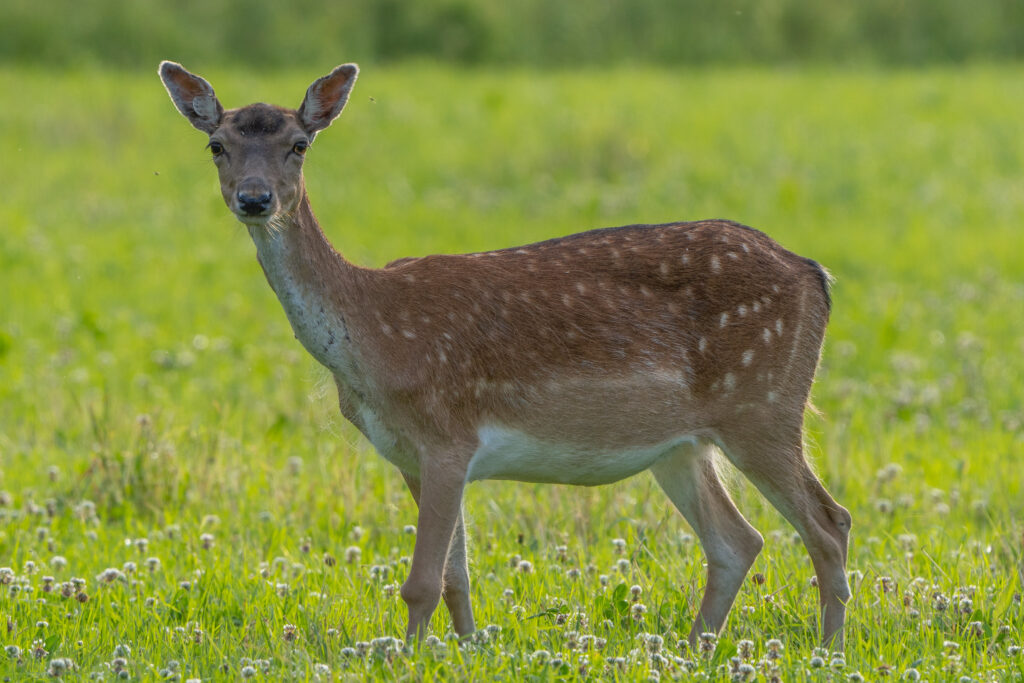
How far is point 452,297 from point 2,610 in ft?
6.66

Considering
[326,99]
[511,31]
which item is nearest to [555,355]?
[326,99]

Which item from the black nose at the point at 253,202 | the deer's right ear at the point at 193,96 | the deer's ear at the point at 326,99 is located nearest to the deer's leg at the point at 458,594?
the black nose at the point at 253,202

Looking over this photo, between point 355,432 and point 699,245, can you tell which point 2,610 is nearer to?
point 355,432

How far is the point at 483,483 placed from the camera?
7.74m

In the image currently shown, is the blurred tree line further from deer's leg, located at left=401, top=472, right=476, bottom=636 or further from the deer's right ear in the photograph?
deer's leg, located at left=401, top=472, right=476, bottom=636

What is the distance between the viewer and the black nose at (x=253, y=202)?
499 cm

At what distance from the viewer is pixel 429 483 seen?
532cm

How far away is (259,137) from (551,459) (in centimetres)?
155

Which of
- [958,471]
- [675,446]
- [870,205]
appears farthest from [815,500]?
[870,205]

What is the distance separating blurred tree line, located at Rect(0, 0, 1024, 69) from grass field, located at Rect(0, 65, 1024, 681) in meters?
2.68

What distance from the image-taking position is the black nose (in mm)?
4988

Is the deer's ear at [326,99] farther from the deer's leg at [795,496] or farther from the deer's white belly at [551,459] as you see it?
the deer's leg at [795,496]

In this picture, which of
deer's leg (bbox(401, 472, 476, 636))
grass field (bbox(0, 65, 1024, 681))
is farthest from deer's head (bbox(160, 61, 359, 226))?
deer's leg (bbox(401, 472, 476, 636))

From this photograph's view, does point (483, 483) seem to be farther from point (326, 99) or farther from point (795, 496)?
point (326, 99)
